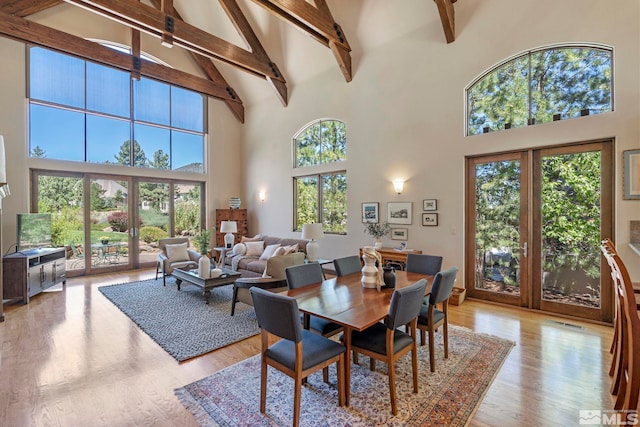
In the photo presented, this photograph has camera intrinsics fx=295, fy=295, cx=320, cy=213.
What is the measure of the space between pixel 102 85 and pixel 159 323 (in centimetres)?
623

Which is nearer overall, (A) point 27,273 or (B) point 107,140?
(A) point 27,273

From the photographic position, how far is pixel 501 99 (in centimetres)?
460

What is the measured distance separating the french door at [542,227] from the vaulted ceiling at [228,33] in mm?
2548

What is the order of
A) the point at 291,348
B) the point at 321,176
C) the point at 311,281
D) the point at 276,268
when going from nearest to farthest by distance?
the point at 291,348 → the point at 311,281 → the point at 276,268 → the point at 321,176

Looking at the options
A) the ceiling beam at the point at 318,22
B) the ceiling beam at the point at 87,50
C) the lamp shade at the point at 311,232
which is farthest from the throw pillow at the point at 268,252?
the ceiling beam at the point at 87,50

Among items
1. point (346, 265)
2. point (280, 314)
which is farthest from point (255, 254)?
point (280, 314)

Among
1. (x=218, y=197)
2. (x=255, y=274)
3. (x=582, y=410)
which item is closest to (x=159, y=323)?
(x=255, y=274)

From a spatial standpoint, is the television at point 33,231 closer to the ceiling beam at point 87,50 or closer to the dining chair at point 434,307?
the ceiling beam at point 87,50

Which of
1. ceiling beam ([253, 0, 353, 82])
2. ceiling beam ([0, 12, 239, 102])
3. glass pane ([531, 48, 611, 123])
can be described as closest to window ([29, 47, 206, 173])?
ceiling beam ([0, 12, 239, 102])

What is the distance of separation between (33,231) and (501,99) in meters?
8.52

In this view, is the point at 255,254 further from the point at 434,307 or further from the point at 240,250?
the point at 434,307

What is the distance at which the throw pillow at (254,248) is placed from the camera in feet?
21.5

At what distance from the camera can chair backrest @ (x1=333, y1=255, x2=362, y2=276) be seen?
3.45 meters

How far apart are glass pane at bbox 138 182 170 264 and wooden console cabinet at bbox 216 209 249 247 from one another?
1340 millimetres
